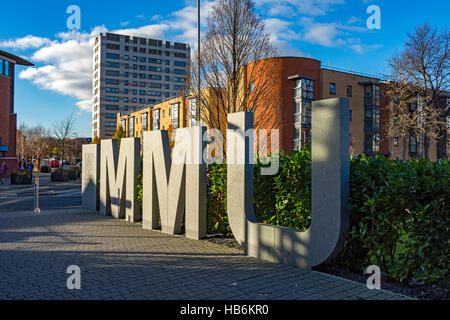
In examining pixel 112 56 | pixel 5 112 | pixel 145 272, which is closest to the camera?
pixel 145 272

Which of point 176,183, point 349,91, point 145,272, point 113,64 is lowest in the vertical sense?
point 145,272

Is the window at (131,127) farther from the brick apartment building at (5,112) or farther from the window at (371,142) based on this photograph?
the window at (371,142)

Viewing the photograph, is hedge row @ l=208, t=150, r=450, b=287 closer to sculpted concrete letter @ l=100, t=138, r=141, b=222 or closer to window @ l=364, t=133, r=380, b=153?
sculpted concrete letter @ l=100, t=138, r=141, b=222

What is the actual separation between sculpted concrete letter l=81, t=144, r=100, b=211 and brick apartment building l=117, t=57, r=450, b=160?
20131mm

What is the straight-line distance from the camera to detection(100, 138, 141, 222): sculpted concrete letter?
11141 mm

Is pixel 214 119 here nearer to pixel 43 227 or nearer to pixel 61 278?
pixel 43 227

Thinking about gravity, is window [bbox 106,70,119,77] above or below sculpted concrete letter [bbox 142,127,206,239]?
above

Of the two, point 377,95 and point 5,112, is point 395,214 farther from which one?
point 377,95

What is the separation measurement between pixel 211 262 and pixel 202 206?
2.17 m

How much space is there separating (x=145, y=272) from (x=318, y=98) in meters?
40.6

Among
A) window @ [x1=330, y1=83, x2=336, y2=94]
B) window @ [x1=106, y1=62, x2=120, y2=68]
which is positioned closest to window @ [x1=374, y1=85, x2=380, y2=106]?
window @ [x1=330, y1=83, x2=336, y2=94]

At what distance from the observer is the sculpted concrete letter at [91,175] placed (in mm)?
13539

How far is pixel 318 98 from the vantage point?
143 ft

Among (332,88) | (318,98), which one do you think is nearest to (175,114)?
(318,98)
